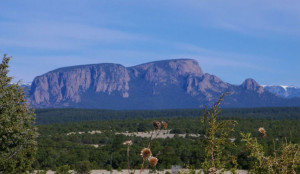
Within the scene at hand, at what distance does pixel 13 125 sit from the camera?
18.1 m

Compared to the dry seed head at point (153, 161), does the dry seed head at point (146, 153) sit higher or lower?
higher

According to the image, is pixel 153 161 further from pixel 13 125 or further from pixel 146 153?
pixel 13 125

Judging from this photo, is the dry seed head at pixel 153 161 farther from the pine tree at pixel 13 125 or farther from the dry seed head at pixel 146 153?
the pine tree at pixel 13 125

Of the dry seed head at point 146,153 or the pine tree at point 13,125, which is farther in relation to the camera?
the pine tree at point 13,125

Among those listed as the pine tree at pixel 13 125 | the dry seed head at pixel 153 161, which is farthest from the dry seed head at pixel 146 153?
the pine tree at pixel 13 125

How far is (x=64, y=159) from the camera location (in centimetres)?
5378

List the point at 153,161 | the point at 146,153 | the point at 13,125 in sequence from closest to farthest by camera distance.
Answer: the point at 153,161 < the point at 146,153 < the point at 13,125

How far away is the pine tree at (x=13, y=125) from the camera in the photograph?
17844 mm

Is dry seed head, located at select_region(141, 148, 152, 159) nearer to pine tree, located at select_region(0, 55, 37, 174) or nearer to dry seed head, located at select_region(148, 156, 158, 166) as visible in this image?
dry seed head, located at select_region(148, 156, 158, 166)

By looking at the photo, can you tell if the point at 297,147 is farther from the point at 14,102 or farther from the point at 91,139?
the point at 91,139

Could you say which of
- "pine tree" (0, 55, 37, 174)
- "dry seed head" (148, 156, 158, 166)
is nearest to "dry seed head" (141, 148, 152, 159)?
"dry seed head" (148, 156, 158, 166)

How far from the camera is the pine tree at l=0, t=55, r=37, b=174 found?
58.5 feet

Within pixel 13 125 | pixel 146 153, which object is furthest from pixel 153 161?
pixel 13 125

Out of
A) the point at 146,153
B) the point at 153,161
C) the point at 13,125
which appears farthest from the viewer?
the point at 13,125
